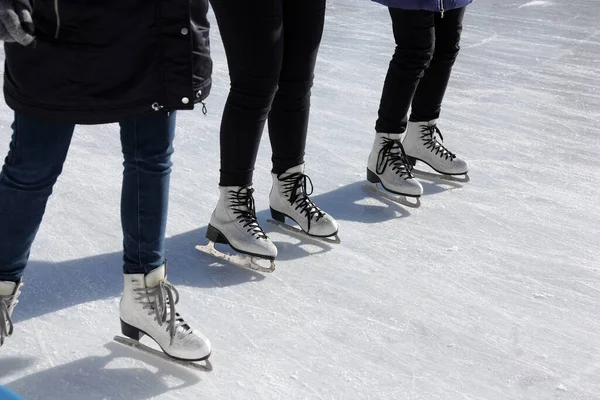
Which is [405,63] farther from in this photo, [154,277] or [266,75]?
[154,277]

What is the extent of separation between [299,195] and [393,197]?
463 mm

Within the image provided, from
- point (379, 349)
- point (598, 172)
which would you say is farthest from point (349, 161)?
point (379, 349)

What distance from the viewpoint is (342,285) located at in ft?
6.86

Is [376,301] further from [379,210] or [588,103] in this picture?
[588,103]

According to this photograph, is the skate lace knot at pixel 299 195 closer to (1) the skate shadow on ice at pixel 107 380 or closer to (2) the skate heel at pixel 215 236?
(2) the skate heel at pixel 215 236

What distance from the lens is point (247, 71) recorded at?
2.00 meters

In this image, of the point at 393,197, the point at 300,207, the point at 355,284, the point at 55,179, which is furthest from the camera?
the point at 393,197

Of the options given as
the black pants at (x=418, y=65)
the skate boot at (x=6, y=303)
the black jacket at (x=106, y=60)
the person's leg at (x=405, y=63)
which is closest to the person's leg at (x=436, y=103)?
the black pants at (x=418, y=65)

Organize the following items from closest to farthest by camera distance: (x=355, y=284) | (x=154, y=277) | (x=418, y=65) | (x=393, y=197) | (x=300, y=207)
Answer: (x=154, y=277) < (x=355, y=284) < (x=300, y=207) < (x=418, y=65) < (x=393, y=197)

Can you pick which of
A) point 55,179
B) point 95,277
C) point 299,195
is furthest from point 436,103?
point 55,179

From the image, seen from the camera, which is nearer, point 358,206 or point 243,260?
point 243,260

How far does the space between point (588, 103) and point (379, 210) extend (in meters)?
1.79

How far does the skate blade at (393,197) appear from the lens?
266 centimetres

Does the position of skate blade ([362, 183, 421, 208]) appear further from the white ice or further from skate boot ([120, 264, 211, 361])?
skate boot ([120, 264, 211, 361])
